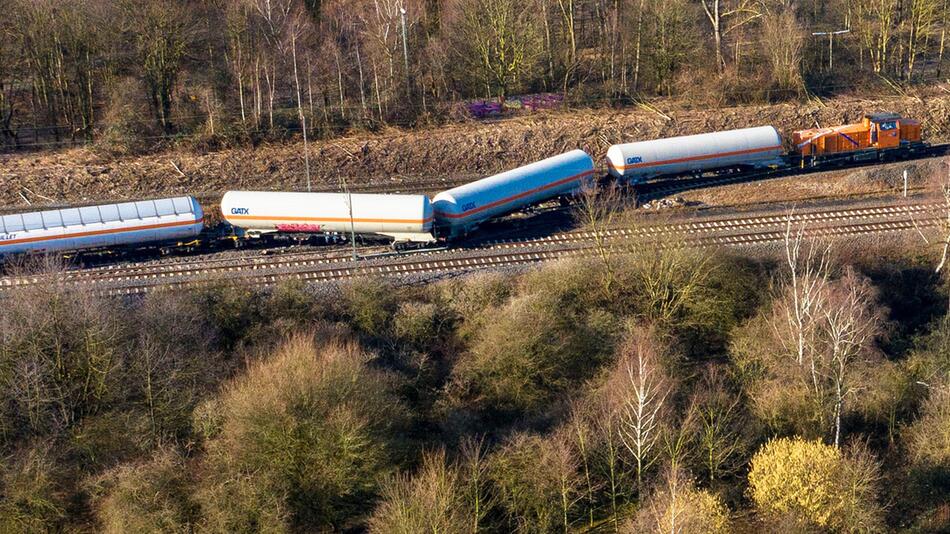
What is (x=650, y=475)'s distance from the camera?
26.6 metres

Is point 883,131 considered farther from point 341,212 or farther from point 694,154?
point 341,212

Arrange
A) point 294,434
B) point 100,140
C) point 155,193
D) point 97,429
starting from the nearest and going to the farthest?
point 294,434 → point 97,429 → point 155,193 → point 100,140

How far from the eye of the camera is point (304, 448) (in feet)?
83.7

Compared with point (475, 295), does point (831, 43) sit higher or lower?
higher

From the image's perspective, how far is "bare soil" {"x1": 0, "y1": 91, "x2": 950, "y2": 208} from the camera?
4478 cm

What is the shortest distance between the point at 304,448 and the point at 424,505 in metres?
3.93

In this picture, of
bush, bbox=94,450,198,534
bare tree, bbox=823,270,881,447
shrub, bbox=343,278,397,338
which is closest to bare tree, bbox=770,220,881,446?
bare tree, bbox=823,270,881,447

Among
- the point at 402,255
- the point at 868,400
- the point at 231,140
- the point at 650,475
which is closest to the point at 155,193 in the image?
the point at 231,140

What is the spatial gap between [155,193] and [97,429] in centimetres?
1931

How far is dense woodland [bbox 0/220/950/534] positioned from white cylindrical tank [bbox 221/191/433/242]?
142 inches

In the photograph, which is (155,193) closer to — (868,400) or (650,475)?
(650,475)

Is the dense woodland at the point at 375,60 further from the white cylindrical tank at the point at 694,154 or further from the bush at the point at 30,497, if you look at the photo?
the bush at the point at 30,497

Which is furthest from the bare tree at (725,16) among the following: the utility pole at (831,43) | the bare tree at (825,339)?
the bare tree at (825,339)

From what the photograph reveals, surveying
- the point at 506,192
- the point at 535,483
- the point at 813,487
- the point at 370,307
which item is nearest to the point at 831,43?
the point at 506,192
